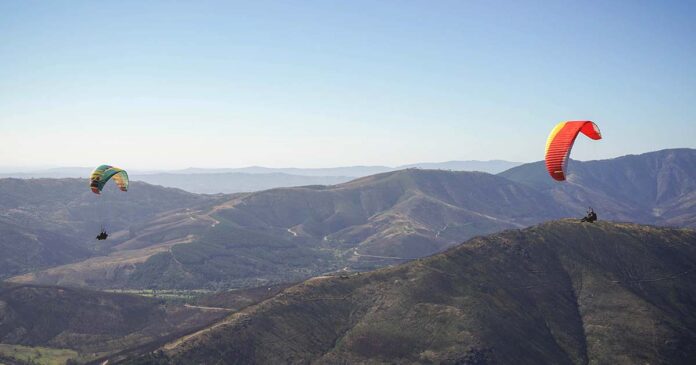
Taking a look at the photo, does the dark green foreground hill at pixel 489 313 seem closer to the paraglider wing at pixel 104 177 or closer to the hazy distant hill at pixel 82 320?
the hazy distant hill at pixel 82 320

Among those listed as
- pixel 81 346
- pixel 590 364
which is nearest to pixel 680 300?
pixel 590 364

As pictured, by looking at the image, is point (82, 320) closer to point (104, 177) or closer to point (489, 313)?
point (104, 177)

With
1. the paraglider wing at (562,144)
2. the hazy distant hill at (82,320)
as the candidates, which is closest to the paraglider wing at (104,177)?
the paraglider wing at (562,144)

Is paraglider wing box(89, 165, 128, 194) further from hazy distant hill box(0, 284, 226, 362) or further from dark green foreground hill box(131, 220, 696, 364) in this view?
hazy distant hill box(0, 284, 226, 362)

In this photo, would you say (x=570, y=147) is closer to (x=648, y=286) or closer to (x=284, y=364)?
(x=284, y=364)

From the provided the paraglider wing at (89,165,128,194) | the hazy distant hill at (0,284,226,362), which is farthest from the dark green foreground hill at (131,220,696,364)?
the paraglider wing at (89,165,128,194)
